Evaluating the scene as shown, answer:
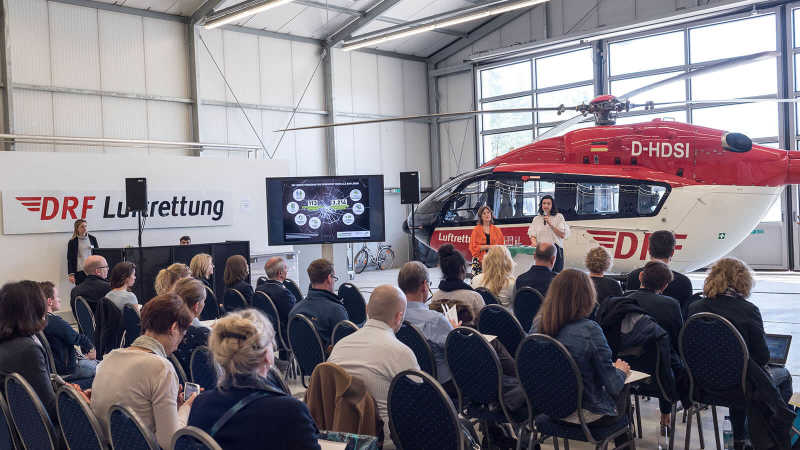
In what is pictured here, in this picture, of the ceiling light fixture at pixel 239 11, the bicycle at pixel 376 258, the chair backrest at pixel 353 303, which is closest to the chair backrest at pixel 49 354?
the chair backrest at pixel 353 303

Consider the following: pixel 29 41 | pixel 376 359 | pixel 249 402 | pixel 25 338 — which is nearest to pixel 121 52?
pixel 29 41

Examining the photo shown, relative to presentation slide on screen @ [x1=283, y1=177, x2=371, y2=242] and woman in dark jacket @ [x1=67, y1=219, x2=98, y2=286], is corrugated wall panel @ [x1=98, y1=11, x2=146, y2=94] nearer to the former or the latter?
woman in dark jacket @ [x1=67, y1=219, x2=98, y2=286]

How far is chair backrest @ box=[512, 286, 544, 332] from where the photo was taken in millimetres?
4465

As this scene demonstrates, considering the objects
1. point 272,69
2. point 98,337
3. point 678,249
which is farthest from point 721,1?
point 98,337

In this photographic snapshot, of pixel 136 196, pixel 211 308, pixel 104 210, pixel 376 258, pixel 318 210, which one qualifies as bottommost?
pixel 376 258

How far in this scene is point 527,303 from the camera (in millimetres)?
4523

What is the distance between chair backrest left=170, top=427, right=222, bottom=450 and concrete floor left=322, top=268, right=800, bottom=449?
8.54ft

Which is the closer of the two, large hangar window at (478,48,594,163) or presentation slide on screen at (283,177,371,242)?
presentation slide on screen at (283,177,371,242)

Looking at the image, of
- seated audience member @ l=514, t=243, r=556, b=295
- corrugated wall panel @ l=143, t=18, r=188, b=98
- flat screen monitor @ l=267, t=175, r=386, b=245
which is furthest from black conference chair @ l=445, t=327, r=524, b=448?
corrugated wall panel @ l=143, t=18, r=188, b=98

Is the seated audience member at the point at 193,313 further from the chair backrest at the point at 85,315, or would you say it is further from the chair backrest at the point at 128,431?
the chair backrest at the point at 85,315

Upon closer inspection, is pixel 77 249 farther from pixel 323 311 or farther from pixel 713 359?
pixel 713 359

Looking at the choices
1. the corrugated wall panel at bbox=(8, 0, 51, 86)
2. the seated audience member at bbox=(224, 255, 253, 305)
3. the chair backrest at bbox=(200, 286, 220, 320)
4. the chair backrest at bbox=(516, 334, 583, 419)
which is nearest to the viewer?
the chair backrest at bbox=(516, 334, 583, 419)

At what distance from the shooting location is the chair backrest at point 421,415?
2164 millimetres

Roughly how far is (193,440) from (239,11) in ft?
36.7
